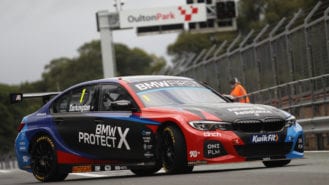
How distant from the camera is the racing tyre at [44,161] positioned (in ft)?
47.9

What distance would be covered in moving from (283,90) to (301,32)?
5.76 feet

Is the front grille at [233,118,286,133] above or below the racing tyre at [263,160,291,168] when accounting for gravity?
above

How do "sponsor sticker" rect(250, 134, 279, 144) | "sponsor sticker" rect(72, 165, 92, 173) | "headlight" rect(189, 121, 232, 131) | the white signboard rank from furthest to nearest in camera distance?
1. the white signboard
2. "sponsor sticker" rect(72, 165, 92, 173)
3. "sponsor sticker" rect(250, 134, 279, 144)
4. "headlight" rect(189, 121, 232, 131)

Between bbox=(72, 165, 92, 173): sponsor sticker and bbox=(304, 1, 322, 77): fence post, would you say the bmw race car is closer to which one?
bbox=(72, 165, 92, 173): sponsor sticker

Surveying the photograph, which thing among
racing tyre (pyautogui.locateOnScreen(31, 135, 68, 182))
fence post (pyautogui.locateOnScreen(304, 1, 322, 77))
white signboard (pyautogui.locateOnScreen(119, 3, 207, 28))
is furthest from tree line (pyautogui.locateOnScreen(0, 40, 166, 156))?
racing tyre (pyautogui.locateOnScreen(31, 135, 68, 182))

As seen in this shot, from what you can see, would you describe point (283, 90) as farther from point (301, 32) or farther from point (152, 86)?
point (152, 86)

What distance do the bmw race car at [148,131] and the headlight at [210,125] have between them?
1 cm

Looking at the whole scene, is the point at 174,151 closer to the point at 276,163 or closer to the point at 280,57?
the point at 276,163

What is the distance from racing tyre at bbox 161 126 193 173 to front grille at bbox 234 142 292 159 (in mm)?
668

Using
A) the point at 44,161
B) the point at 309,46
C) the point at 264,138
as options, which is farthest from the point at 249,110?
the point at 309,46

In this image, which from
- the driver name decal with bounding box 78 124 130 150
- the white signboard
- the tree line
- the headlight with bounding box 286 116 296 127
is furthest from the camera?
the tree line

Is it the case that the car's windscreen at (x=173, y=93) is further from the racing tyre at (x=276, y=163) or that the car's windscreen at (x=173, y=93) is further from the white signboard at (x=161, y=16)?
the white signboard at (x=161, y=16)

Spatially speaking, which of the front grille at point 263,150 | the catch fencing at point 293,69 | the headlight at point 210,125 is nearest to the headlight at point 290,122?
the front grille at point 263,150

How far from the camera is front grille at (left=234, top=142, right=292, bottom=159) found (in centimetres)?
1258
